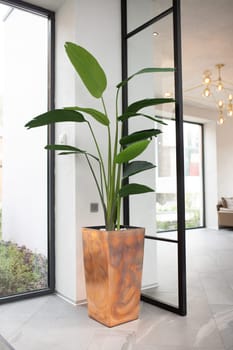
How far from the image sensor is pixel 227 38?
476 cm

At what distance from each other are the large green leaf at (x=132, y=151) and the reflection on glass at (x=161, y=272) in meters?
1.01

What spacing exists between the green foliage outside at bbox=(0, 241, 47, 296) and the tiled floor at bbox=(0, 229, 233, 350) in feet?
0.56

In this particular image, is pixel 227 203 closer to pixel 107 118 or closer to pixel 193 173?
pixel 193 173

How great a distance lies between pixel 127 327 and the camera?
263 cm

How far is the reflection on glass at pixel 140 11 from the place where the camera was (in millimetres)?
3312

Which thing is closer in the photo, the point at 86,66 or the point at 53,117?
the point at 86,66

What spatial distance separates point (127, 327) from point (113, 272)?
0.47 m

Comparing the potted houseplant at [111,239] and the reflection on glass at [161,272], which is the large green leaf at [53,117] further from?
the reflection on glass at [161,272]

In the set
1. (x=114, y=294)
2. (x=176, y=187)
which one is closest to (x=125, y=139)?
(x=176, y=187)

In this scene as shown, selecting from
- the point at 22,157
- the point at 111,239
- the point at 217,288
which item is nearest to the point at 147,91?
the point at 22,157

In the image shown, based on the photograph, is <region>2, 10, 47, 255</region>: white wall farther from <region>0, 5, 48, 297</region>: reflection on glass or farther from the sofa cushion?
the sofa cushion

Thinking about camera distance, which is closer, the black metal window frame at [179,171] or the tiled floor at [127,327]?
the tiled floor at [127,327]

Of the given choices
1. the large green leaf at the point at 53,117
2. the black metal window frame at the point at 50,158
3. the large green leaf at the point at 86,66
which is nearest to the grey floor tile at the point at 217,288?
the black metal window frame at the point at 50,158

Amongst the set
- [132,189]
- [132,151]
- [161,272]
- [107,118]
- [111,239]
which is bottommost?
[161,272]
